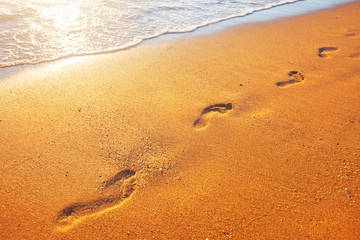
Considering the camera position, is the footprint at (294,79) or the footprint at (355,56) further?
the footprint at (355,56)

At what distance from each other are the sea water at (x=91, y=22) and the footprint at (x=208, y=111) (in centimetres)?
234

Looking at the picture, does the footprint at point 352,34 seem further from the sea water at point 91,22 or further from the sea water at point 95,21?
the sea water at point 91,22

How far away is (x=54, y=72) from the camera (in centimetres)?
316

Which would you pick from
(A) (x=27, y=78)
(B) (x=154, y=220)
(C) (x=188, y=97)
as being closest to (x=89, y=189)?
(B) (x=154, y=220)

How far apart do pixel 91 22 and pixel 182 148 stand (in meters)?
4.27

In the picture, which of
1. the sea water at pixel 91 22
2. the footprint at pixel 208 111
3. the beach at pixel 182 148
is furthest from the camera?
the sea water at pixel 91 22

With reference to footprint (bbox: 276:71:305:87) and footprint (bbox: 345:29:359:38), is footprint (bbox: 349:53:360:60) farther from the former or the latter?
footprint (bbox: 276:71:305:87)

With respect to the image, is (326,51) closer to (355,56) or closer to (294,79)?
(355,56)

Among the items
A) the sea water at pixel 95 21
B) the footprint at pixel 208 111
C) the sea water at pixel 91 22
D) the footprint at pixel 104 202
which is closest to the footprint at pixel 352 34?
the sea water at pixel 95 21

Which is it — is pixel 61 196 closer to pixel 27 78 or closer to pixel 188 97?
pixel 188 97

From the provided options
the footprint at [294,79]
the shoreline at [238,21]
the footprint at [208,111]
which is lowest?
the footprint at [208,111]

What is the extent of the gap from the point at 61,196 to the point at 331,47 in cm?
458

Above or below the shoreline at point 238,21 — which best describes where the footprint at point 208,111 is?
below

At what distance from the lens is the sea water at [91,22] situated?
378cm
